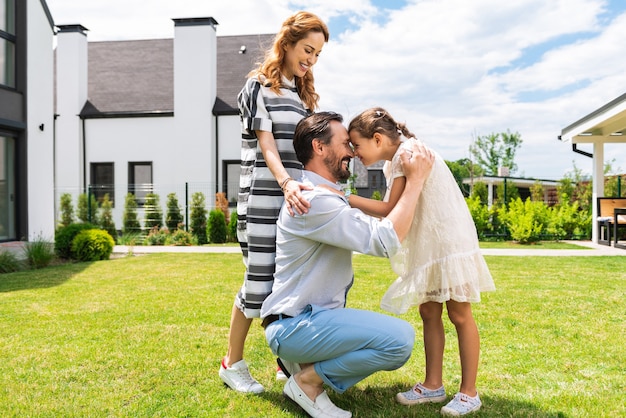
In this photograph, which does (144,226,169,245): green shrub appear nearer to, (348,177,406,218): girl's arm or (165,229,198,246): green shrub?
(165,229,198,246): green shrub

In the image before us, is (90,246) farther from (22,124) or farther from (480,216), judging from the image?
(480,216)

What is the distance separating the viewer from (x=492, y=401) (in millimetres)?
3068

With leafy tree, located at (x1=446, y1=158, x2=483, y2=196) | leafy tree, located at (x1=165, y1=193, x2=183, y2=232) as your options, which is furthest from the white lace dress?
leafy tree, located at (x1=165, y1=193, x2=183, y2=232)

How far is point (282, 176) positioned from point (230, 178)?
1599 centimetres

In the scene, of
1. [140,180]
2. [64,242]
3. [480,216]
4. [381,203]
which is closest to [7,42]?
→ [64,242]

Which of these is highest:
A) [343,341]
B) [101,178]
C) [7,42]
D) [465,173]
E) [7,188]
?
[7,42]

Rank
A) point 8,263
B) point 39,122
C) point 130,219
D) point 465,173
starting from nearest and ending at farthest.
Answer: point 8,263
point 39,122
point 130,219
point 465,173

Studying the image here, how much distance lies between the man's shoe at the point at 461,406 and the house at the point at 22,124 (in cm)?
1006

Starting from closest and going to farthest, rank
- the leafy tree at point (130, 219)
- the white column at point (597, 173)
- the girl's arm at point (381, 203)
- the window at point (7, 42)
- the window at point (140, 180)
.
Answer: the girl's arm at point (381, 203), the window at point (7, 42), the white column at point (597, 173), the leafy tree at point (130, 219), the window at point (140, 180)

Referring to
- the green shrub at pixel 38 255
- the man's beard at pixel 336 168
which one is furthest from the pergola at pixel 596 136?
the man's beard at pixel 336 168

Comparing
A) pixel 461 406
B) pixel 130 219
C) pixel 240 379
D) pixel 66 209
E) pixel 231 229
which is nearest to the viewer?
pixel 461 406

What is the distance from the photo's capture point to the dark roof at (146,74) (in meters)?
18.8

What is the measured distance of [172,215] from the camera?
17203 mm

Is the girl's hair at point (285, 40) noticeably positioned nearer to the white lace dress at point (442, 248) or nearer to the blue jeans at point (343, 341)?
→ the white lace dress at point (442, 248)
